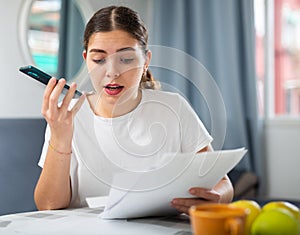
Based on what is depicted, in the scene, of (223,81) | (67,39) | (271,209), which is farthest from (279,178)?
(271,209)

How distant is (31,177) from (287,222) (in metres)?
1.44

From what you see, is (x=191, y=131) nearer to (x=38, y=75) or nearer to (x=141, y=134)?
(x=141, y=134)

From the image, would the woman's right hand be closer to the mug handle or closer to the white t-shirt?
the white t-shirt

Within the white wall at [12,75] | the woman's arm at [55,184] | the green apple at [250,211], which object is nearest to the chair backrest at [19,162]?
the white wall at [12,75]

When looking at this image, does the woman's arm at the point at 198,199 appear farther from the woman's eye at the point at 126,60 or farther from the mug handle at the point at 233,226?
the mug handle at the point at 233,226

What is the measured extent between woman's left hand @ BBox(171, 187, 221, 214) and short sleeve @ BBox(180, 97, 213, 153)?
8 cm

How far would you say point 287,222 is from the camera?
0.67 metres

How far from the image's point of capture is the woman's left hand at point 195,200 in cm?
106

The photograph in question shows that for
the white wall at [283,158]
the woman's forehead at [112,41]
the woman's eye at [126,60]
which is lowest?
the white wall at [283,158]

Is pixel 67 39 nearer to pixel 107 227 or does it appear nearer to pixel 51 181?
pixel 51 181

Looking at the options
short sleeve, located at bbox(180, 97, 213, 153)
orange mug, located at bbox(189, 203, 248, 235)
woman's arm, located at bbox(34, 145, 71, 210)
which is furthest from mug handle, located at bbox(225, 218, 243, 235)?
woman's arm, located at bbox(34, 145, 71, 210)

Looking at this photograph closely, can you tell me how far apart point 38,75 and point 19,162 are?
1.00 metres

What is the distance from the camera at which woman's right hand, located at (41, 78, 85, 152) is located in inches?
41.8

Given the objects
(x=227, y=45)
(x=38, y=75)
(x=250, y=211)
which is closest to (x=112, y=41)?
(x=38, y=75)
